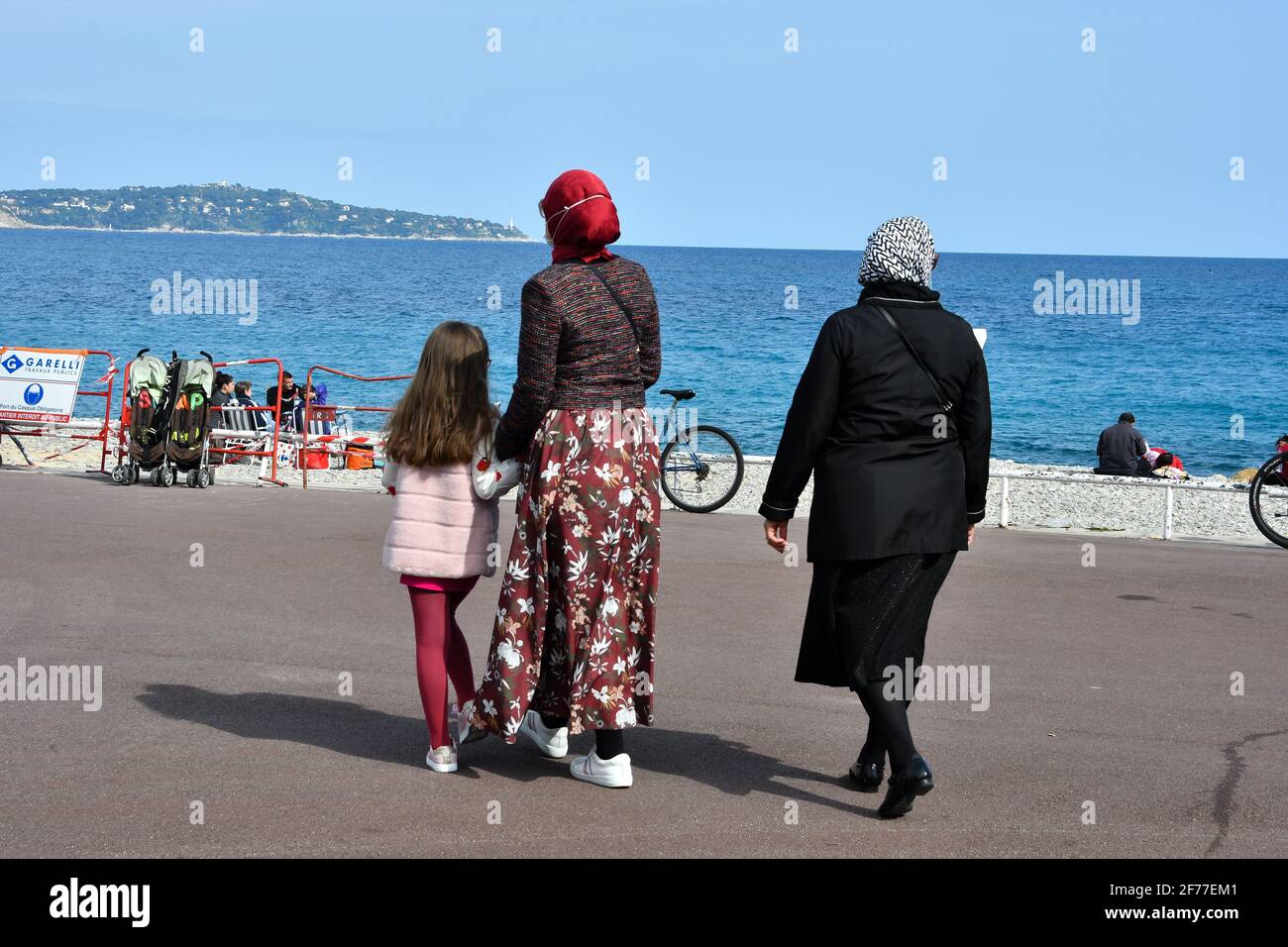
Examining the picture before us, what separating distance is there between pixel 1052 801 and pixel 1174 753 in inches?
38.9

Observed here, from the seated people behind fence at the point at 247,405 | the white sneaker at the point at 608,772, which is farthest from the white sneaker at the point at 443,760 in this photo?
the seated people behind fence at the point at 247,405

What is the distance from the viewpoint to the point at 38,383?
1777 cm

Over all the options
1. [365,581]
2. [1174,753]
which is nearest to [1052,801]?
[1174,753]

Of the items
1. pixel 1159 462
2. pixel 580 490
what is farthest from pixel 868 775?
pixel 1159 462

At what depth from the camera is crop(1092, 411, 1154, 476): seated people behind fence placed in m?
23.3

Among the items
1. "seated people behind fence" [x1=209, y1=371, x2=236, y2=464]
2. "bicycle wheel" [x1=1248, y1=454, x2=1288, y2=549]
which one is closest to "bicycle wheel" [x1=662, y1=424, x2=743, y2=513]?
"bicycle wheel" [x1=1248, y1=454, x2=1288, y2=549]

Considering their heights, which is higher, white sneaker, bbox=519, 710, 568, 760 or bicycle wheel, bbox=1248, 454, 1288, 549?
bicycle wheel, bbox=1248, 454, 1288, 549

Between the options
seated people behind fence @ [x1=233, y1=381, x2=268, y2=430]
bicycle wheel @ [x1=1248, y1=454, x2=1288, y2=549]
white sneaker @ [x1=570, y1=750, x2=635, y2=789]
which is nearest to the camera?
white sneaker @ [x1=570, y1=750, x2=635, y2=789]

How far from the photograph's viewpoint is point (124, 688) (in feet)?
22.1

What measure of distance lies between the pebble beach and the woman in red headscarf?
952 cm

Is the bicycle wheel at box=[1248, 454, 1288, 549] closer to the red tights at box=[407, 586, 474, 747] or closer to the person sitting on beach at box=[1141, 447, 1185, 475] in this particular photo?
the red tights at box=[407, 586, 474, 747]

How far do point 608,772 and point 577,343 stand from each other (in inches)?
60.5

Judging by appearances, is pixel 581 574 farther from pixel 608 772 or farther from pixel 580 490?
pixel 608 772

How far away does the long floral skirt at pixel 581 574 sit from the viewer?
5137mm
